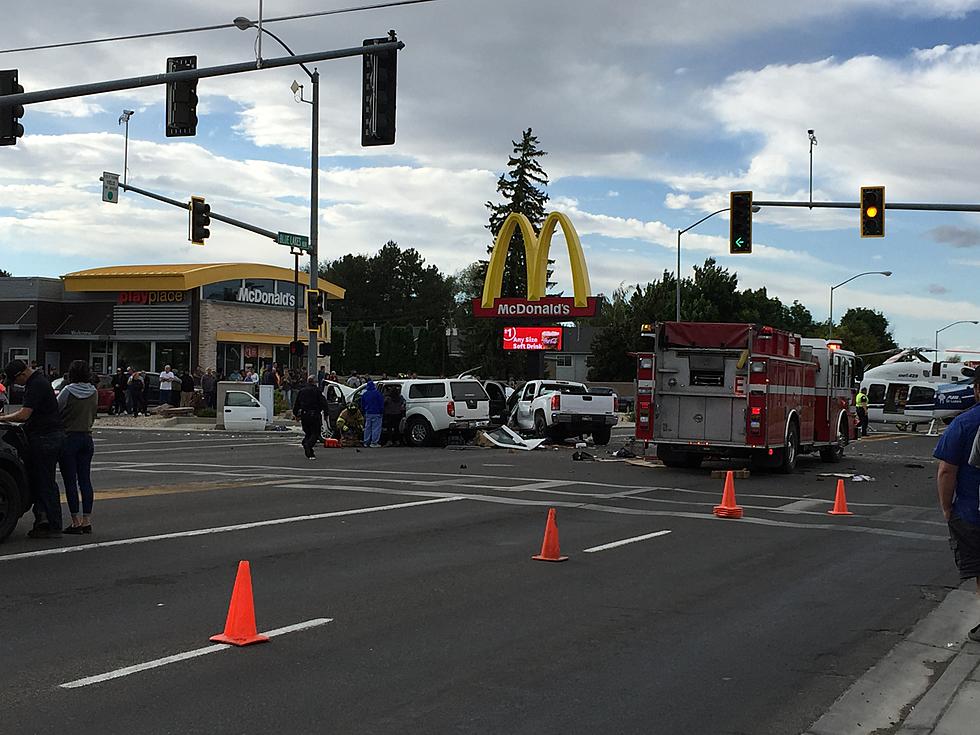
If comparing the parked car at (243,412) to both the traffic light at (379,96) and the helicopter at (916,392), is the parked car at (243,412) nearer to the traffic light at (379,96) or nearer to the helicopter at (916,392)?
the traffic light at (379,96)

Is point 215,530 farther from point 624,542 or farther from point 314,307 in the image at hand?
point 314,307

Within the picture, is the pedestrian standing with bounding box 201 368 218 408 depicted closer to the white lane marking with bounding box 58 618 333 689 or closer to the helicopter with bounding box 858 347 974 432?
the helicopter with bounding box 858 347 974 432

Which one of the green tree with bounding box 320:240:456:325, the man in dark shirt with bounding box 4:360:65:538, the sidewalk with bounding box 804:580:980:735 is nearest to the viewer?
the sidewalk with bounding box 804:580:980:735

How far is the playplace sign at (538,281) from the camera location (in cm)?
5572

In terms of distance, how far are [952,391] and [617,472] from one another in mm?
30939

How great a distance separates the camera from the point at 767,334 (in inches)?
867

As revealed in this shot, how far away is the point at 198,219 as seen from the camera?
30.2 m

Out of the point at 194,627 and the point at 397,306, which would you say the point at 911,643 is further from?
the point at 397,306

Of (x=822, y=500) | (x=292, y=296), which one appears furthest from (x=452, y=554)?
(x=292, y=296)

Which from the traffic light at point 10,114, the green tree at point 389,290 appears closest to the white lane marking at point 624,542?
the traffic light at point 10,114

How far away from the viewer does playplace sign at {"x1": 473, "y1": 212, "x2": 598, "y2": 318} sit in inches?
2194

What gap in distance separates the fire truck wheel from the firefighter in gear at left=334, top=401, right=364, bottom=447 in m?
11.5

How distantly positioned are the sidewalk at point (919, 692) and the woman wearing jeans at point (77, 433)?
805cm

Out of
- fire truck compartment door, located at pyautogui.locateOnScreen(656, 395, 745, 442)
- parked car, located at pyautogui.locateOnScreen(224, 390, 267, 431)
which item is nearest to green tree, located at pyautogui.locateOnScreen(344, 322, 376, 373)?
parked car, located at pyautogui.locateOnScreen(224, 390, 267, 431)
